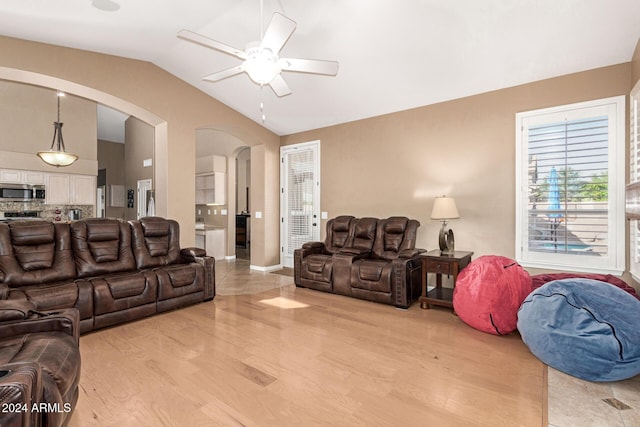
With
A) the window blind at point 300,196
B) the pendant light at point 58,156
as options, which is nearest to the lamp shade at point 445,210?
the window blind at point 300,196

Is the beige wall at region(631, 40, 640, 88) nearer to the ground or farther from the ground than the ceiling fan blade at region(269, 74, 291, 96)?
farther from the ground

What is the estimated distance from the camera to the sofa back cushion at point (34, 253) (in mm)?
3166

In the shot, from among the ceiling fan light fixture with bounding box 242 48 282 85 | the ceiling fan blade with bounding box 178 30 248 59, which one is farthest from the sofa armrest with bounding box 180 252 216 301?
the ceiling fan blade with bounding box 178 30 248 59

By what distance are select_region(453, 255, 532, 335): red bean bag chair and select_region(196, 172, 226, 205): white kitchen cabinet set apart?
6212mm

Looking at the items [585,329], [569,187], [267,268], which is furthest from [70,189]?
[569,187]

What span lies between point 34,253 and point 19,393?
2.99 m

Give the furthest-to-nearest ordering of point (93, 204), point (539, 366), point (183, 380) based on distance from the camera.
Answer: point (93, 204) → point (539, 366) → point (183, 380)

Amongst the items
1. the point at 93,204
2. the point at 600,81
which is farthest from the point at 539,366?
the point at 93,204

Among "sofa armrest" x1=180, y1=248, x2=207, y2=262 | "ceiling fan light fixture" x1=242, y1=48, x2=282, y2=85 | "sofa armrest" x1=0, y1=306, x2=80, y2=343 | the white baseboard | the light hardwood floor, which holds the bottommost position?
the light hardwood floor

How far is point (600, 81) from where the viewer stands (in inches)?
138

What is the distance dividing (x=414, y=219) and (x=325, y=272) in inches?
62.8

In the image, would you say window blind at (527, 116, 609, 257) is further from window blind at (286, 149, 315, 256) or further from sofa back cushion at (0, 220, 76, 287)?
sofa back cushion at (0, 220, 76, 287)

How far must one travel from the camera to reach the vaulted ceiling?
119 inches

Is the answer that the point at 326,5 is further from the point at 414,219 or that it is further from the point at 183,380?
the point at 183,380
